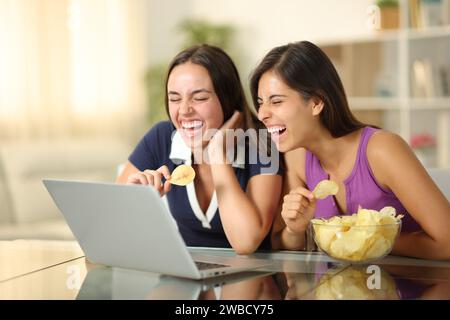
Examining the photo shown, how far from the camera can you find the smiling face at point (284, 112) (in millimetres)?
1642

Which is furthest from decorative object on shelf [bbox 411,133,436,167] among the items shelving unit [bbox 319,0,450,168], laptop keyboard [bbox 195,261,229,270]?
laptop keyboard [bbox 195,261,229,270]

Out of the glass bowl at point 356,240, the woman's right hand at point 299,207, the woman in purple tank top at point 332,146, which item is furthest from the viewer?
the woman in purple tank top at point 332,146

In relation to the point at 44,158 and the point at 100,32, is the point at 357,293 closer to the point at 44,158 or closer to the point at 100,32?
the point at 44,158

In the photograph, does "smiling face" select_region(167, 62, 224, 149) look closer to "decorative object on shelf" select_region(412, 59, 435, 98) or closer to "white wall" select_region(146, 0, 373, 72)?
"decorative object on shelf" select_region(412, 59, 435, 98)

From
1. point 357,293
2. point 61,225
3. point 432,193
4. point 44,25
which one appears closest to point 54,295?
point 357,293

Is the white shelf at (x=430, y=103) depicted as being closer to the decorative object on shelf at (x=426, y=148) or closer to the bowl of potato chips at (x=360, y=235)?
the decorative object on shelf at (x=426, y=148)

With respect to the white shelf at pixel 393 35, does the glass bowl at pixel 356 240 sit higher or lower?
lower

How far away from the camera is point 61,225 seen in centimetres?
380

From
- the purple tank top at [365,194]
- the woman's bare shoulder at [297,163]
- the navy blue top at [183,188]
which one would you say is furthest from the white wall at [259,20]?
the purple tank top at [365,194]

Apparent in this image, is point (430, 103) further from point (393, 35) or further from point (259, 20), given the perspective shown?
point (259, 20)

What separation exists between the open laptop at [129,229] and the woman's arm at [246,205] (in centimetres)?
21

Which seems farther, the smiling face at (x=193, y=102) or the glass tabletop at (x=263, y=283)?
the smiling face at (x=193, y=102)

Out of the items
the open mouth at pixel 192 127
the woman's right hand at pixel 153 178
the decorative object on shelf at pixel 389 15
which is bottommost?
the woman's right hand at pixel 153 178
